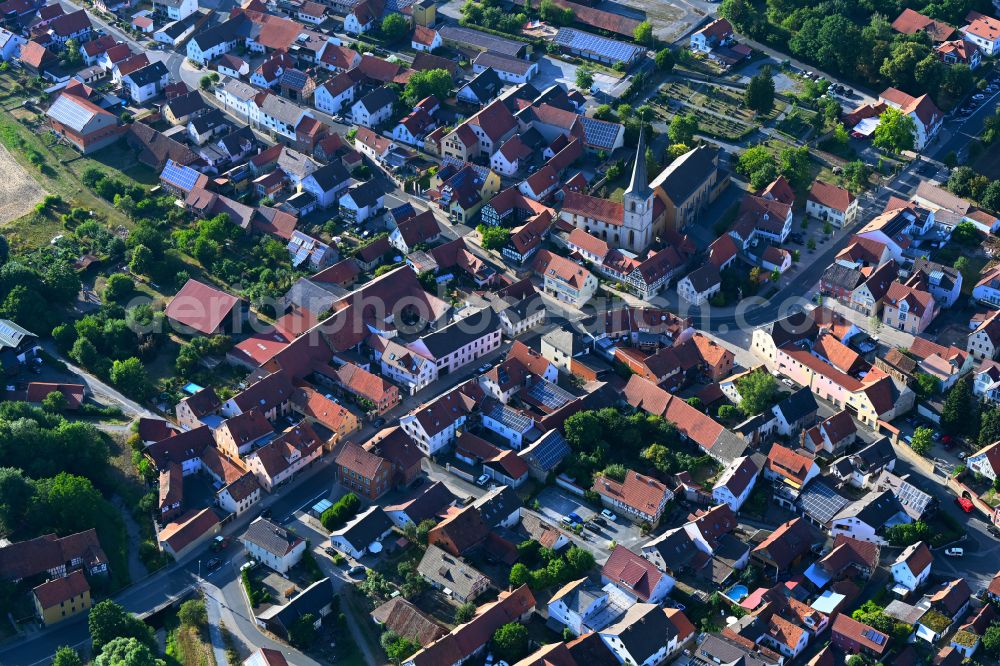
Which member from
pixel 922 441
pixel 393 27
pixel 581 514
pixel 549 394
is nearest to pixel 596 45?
pixel 393 27

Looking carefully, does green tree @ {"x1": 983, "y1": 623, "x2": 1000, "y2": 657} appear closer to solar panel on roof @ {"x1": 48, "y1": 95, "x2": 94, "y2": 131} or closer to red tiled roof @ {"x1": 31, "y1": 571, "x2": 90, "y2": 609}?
red tiled roof @ {"x1": 31, "y1": 571, "x2": 90, "y2": 609}

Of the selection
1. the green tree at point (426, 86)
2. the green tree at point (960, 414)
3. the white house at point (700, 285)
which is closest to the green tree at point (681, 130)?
the white house at point (700, 285)

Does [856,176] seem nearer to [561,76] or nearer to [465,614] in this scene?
[561,76]

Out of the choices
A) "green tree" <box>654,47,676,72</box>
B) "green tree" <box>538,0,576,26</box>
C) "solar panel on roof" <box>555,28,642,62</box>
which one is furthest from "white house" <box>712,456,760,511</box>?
"green tree" <box>538,0,576,26</box>

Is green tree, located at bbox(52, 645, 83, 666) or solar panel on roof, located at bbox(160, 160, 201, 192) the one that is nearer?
green tree, located at bbox(52, 645, 83, 666)

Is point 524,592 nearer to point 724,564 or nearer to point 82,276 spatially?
point 724,564

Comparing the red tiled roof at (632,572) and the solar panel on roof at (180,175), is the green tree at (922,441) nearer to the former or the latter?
the red tiled roof at (632,572)
